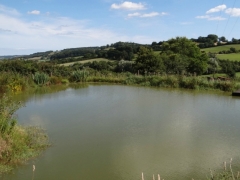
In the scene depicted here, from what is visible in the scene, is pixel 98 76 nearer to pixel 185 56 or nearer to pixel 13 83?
pixel 13 83

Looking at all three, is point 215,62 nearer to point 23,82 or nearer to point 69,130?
point 23,82

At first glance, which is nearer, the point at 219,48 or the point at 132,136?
the point at 132,136

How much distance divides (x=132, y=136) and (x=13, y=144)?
119 inches

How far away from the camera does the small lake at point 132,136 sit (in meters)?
5.25

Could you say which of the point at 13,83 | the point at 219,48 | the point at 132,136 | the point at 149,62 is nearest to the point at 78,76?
the point at 13,83

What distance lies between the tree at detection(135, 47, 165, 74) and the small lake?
7.73 m

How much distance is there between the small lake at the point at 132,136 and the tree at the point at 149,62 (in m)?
7.73

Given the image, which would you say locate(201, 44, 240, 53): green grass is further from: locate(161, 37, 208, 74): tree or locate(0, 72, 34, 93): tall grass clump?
locate(0, 72, 34, 93): tall grass clump

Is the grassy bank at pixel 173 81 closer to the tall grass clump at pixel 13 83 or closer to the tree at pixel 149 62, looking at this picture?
the tree at pixel 149 62

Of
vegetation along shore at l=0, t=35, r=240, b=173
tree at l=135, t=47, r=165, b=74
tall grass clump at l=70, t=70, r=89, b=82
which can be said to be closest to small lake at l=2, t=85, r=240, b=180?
vegetation along shore at l=0, t=35, r=240, b=173

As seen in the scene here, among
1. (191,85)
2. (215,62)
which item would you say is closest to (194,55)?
(215,62)

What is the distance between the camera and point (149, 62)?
20859mm

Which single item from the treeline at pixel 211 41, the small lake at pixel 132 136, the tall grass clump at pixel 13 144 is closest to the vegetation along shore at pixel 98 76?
the tall grass clump at pixel 13 144

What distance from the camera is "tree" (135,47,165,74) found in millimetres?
20609
